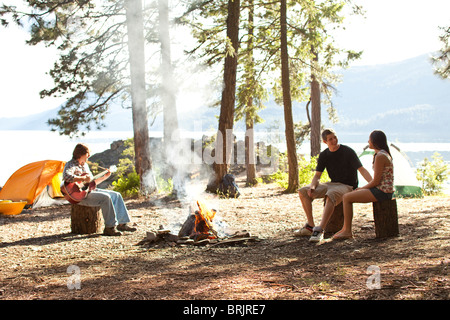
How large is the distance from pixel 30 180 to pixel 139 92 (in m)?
3.65

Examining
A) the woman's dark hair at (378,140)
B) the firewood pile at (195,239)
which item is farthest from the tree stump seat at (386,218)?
the firewood pile at (195,239)

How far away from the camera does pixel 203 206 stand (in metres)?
6.39

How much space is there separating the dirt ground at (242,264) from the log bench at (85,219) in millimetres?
227

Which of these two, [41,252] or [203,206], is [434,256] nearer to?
[203,206]

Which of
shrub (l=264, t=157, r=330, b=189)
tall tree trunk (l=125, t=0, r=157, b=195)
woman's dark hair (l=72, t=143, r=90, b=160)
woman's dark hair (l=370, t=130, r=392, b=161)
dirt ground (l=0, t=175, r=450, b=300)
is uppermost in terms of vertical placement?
tall tree trunk (l=125, t=0, r=157, b=195)

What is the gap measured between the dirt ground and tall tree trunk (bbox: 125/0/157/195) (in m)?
4.20

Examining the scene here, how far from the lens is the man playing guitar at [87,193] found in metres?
6.51

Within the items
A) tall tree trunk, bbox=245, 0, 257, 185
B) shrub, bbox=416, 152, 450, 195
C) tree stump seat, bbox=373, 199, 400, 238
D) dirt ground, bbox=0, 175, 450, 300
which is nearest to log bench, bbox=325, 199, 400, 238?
tree stump seat, bbox=373, 199, 400, 238

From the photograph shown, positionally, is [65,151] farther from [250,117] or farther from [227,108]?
[227,108]

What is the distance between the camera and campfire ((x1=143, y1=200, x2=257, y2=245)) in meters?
5.87

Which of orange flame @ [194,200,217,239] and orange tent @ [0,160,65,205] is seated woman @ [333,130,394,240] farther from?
orange tent @ [0,160,65,205]

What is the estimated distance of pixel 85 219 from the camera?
22.5 ft

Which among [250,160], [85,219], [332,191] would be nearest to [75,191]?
[85,219]

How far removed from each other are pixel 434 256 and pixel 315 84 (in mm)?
13383
